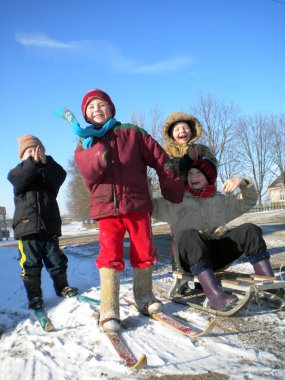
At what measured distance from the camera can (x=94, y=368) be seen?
1.77 m

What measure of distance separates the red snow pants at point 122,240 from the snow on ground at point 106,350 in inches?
16.8

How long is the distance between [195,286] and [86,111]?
1934 mm

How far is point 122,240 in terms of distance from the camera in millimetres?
2598

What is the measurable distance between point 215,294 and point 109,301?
2.50ft

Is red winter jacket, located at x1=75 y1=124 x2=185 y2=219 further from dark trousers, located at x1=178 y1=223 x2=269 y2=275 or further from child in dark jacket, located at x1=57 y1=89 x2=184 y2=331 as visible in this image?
dark trousers, located at x1=178 y1=223 x2=269 y2=275

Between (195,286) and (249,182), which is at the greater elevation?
(249,182)

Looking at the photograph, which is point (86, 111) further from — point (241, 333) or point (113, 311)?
point (241, 333)

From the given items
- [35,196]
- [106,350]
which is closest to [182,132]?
[35,196]

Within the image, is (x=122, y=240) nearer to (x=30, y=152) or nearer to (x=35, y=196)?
(x=35, y=196)

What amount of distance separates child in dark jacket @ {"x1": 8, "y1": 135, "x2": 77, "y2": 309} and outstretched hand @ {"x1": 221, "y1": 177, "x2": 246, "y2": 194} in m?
1.65

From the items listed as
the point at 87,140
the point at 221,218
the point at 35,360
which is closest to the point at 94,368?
the point at 35,360

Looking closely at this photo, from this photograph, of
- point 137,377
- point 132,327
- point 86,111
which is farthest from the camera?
point 86,111

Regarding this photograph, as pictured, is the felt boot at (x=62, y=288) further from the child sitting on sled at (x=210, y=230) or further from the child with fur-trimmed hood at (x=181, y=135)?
the child with fur-trimmed hood at (x=181, y=135)

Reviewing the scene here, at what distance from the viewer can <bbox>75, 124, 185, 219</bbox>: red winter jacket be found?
98.3 inches
